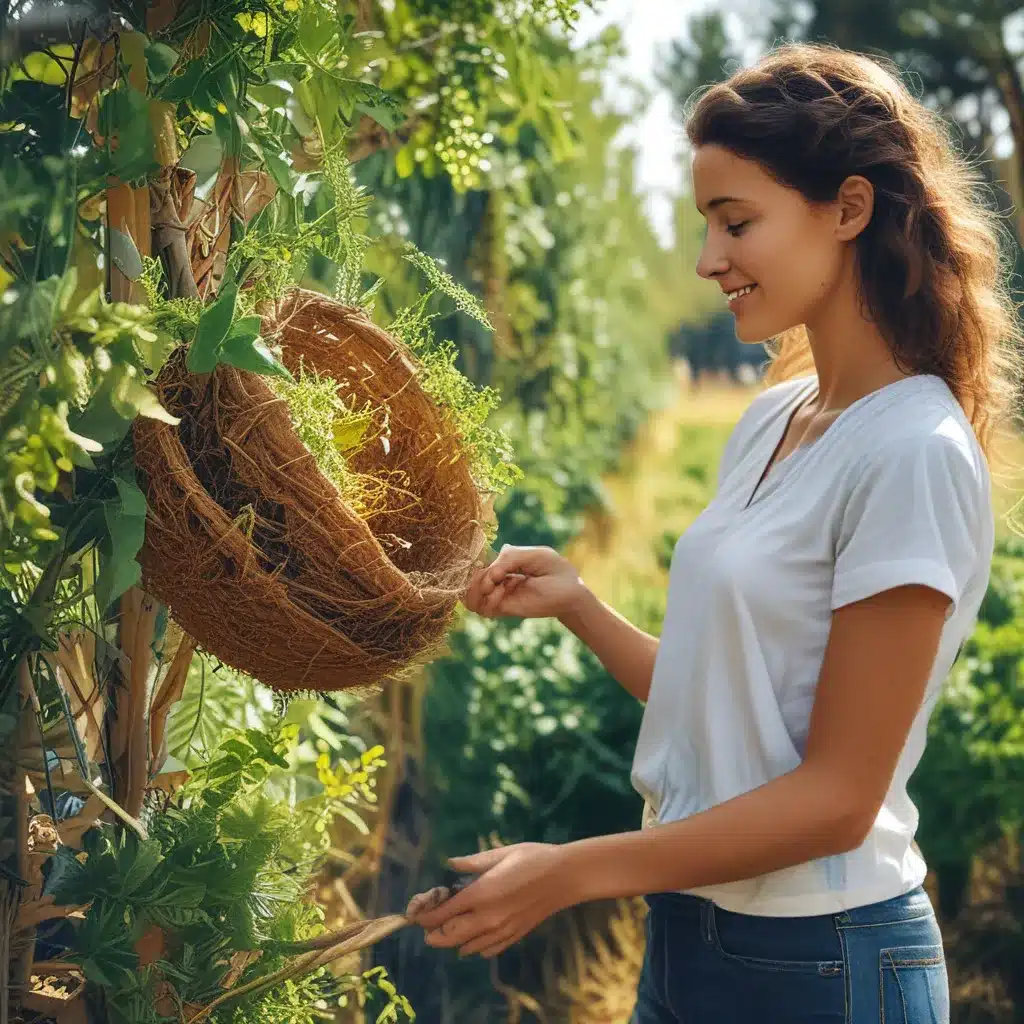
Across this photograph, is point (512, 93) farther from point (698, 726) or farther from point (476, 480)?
point (698, 726)

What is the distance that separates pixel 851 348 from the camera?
3.38ft

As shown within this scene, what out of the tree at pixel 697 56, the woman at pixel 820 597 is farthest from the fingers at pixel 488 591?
the tree at pixel 697 56

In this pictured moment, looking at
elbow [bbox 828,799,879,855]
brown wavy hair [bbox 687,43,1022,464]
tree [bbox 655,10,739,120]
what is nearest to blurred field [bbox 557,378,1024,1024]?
brown wavy hair [bbox 687,43,1022,464]

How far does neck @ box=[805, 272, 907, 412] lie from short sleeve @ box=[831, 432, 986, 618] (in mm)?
120

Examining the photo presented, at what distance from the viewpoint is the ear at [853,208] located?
0.99 m

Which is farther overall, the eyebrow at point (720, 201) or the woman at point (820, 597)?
the eyebrow at point (720, 201)

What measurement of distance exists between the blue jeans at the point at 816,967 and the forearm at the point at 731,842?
10cm

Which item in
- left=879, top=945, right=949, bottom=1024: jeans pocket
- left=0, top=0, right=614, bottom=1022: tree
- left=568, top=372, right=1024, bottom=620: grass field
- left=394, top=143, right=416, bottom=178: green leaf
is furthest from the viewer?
left=568, top=372, right=1024, bottom=620: grass field

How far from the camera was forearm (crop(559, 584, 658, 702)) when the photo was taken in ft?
4.10

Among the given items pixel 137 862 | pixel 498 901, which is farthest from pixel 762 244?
pixel 137 862

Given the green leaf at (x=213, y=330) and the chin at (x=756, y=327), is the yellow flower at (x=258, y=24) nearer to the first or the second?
the green leaf at (x=213, y=330)

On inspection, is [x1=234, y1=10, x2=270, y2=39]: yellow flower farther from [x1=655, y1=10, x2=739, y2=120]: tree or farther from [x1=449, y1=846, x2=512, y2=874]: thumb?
[x1=655, y1=10, x2=739, y2=120]: tree

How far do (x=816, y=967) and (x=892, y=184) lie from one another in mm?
600

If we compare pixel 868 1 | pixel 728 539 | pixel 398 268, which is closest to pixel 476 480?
pixel 728 539
